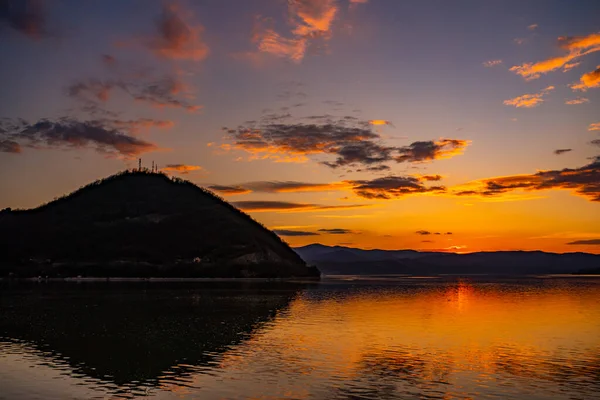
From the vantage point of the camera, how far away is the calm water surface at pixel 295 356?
1912 inches

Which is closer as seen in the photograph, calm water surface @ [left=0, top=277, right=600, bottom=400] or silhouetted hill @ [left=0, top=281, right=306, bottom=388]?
calm water surface @ [left=0, top=277, right=600, bottom=400]

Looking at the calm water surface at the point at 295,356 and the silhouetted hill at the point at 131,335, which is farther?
the silhouetted hill at the point at 131,335

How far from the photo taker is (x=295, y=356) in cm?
6531

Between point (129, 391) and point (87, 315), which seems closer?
point (129, 391)

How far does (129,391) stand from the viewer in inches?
1877

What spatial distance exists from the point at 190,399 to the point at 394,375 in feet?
66.2

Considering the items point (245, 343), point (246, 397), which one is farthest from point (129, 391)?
point (245, 343)

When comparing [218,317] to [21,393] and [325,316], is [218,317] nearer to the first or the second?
[325,316]

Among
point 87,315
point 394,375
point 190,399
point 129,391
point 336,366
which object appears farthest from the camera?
point 87,315

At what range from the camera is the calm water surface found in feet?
159

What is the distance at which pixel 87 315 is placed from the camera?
112438 mm

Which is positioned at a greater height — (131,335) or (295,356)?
(131,335)

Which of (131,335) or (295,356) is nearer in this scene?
(295,356)

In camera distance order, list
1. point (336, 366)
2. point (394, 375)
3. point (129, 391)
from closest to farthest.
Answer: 1. point (129, 391)
2. point (394, 375)
3. point (336, 366)
